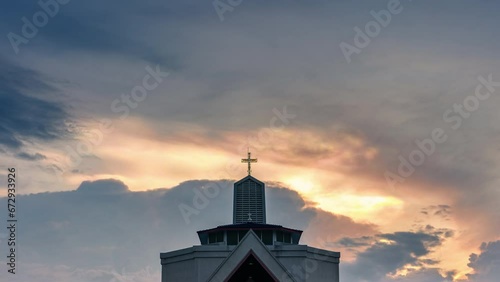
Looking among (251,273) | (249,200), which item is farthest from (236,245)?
(249,200)

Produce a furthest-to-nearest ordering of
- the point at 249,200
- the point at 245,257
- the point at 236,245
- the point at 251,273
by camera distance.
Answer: the point at 249,200
the point at 236,245
the point at 251,273
the point at 245,257

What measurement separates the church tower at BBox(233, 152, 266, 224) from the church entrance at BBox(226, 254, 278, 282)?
30331mm

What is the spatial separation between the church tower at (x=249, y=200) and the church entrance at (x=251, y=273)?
30331 millimetres

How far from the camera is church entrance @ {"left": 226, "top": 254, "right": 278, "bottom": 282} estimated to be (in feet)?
222

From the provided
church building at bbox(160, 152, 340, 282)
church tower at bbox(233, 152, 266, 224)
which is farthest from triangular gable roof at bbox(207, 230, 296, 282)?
church tower at bbox(233, 152, 266, 224)

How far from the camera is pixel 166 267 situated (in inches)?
3588

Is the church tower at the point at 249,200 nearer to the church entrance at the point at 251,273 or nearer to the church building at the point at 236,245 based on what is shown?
the church building at the point at 236,245

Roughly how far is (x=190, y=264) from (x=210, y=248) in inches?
123

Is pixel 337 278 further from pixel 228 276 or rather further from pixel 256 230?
pixel 228 276

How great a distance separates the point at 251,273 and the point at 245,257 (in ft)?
7.44

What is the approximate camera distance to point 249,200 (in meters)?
101

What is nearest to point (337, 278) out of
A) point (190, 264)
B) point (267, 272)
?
point (190, 264)

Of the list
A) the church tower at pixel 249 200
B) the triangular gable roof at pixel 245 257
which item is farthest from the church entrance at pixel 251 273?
the church tower at pixel 249 200

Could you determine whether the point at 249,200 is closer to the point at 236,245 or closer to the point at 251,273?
the point at 236,245
